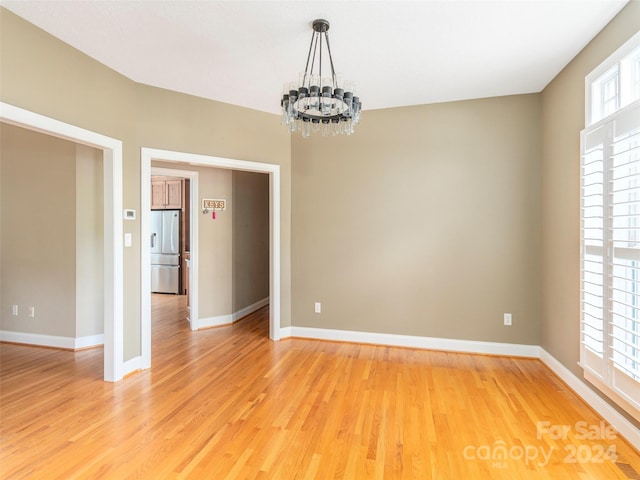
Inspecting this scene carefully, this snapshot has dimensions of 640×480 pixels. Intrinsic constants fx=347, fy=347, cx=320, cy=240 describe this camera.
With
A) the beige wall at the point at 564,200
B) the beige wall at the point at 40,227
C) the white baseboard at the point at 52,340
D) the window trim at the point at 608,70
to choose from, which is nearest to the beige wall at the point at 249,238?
the white baseboard at the point at 52,340

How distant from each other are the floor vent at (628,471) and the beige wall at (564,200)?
0.92 meters

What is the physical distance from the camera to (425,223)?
399cm

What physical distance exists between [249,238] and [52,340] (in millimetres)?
2789

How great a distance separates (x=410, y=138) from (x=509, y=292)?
2042mm

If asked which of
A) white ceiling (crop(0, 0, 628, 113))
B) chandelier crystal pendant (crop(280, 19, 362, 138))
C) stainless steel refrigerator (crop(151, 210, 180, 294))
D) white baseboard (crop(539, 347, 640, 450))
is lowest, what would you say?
white baseboard (crop(539, 347, 640, 450))

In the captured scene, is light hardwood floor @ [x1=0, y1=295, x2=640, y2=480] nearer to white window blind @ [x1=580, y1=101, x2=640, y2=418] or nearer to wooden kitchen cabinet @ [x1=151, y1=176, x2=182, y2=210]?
white window blind @ [x1=580, y1=101, x2=640, y2=418]

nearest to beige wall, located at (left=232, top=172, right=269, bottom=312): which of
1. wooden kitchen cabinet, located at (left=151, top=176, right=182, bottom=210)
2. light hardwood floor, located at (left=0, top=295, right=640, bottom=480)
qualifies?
light hardwood floor, located at (left=0, top=295, right=640, bottom=480)

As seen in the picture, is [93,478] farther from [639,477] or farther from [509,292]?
[509,292]

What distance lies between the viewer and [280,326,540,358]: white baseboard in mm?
3775

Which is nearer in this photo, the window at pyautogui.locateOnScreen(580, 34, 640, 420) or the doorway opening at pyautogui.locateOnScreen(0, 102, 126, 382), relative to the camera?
the window at pyautogui.locateOnScreen(580, 34, 640, 420)

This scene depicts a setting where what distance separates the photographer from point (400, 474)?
1938mm

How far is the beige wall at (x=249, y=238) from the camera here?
5195 millimetres

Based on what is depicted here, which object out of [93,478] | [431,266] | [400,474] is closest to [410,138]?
[431,266]

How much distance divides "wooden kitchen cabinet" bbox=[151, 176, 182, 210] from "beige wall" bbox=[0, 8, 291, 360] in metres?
3.79
